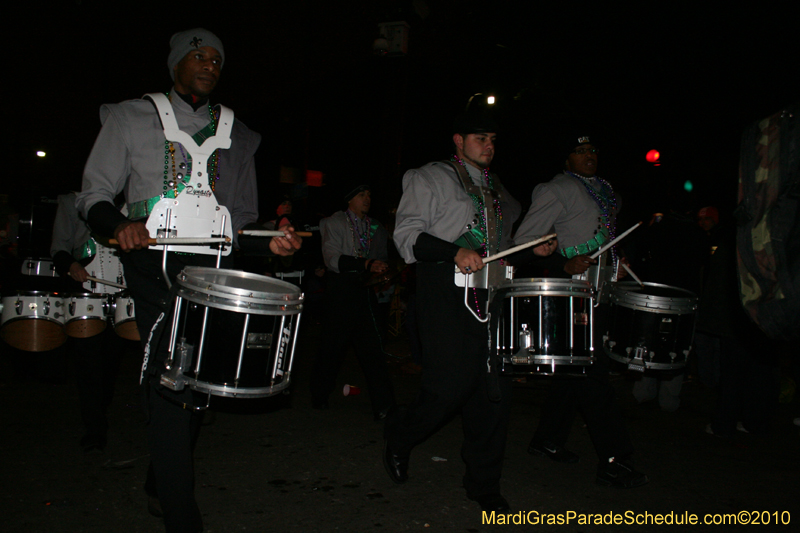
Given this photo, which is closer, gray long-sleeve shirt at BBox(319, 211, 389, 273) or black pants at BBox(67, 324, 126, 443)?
black pants at BBox(67, 324, 126, 443)

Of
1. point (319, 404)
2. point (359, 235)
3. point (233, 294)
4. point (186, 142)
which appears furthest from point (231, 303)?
point (359, 235)

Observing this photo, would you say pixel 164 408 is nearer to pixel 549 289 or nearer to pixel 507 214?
pixel 549 289

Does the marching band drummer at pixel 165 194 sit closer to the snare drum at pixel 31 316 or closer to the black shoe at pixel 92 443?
the black shoe at pixel 92 443

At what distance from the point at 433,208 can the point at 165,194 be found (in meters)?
1.50

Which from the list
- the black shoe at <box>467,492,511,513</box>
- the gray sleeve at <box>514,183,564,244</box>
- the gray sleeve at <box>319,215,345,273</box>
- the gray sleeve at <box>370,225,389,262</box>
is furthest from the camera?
the gray sleeve at <box>370,225,389,262</box>

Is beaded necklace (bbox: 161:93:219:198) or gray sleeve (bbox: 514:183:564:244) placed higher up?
gray sleeve (bbox: 514:183:564:244)

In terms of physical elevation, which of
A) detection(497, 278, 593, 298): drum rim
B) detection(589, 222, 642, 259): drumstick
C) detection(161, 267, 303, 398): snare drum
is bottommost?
detection(161, 267, 303, 398): snare drum

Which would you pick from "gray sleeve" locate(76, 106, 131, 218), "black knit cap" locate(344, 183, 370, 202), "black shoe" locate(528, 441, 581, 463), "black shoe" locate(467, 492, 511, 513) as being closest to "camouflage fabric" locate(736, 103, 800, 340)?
"black shoe" locate(467, 492, 511, 513)

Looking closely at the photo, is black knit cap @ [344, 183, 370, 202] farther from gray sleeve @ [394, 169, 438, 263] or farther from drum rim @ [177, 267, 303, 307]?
drum rim @ [177, 267, 303, 307]

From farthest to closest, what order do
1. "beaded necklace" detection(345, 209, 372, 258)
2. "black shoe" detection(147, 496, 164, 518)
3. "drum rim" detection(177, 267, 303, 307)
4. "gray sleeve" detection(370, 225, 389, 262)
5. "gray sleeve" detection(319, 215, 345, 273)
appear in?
"gray sleeve" detection(370, 225, 389, 262) < "beaded necklace" detection(345, 209, 372, 258) < "gray sleeve" detection(319, 215, 345, 273) < "black shoe" detection(147, 496, 164, 518) < "drum rim" detection(177, 267, 303, 307)

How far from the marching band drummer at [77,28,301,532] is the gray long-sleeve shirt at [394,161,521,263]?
79 cm

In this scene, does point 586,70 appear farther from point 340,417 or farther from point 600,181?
point 340,417

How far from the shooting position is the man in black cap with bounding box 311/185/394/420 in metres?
5.73

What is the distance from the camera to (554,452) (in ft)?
14.6
